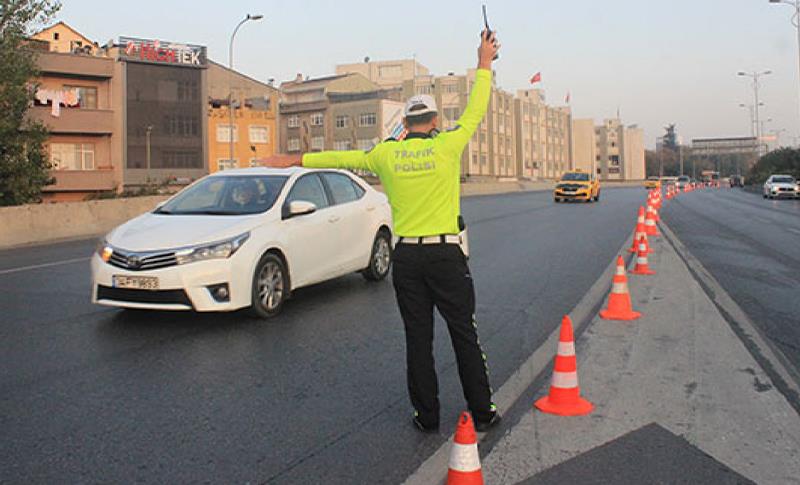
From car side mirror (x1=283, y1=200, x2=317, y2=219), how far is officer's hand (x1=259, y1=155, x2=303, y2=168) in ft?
8.52

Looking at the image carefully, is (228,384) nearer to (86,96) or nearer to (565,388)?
(565,388)

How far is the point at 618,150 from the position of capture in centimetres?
15062

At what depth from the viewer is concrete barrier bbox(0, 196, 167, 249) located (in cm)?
1675

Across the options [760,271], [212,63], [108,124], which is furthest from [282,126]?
[760,271]

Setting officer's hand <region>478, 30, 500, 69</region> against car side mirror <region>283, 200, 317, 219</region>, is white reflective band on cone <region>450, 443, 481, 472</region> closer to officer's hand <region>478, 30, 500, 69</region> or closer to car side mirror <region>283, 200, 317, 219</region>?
officer's hand <region>478, 30, 500, 69</region>

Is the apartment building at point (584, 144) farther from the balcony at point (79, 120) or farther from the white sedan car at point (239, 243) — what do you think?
the white sedan car at point (239, 243)

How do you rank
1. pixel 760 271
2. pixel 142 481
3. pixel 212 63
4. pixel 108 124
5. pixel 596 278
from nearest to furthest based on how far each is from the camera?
1. pixel 142 481
2. pixel 596 278
3. pixel 760 271
4. pixel 108 124
5. pixel 212 63

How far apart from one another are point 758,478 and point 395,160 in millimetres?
2471

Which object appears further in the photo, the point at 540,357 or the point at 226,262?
the point at 226,262

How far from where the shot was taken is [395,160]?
4.26 m

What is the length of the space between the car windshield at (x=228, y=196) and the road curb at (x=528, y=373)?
331cm

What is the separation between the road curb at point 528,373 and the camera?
12.2ft

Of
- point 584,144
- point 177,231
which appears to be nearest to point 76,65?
point 177,231

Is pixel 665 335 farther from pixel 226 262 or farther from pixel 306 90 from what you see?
pixel 306 90
